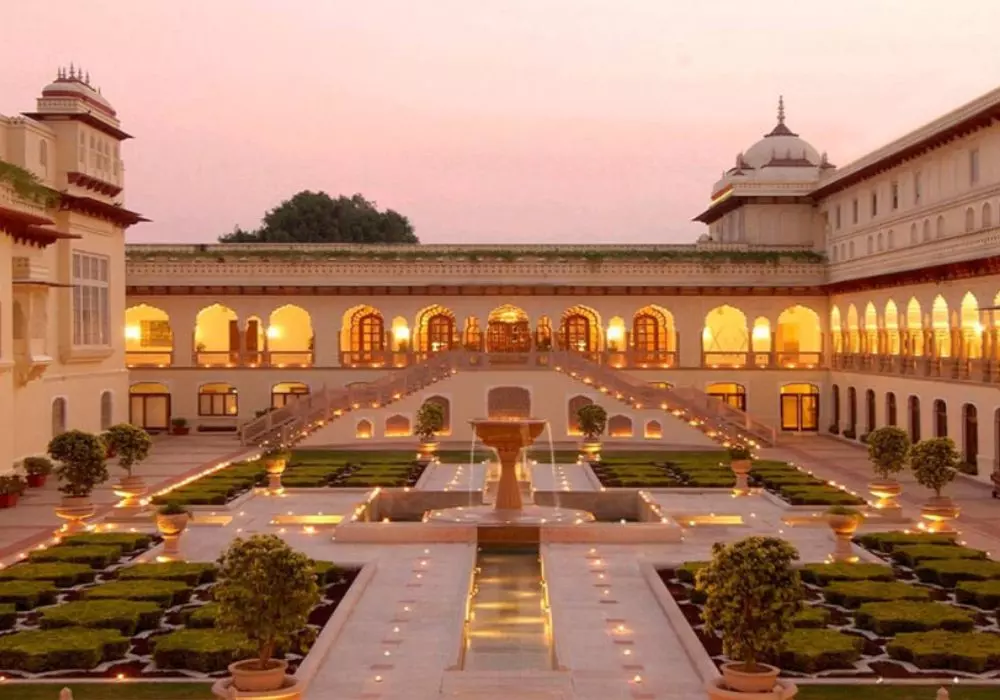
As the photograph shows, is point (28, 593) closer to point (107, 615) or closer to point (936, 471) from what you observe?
point (107, 615)

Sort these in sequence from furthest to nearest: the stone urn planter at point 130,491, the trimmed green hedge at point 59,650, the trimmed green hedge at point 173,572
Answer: the stone urn planter at point 130,491, the trimmed green hedge at point 173,572, the trimmed green hedge at point 59,650

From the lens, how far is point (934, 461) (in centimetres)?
2573

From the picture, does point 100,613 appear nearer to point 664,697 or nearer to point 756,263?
point 664,697

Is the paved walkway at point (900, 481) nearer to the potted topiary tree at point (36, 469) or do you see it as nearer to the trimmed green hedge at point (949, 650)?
the trimmed green hedge at point (949, 650)

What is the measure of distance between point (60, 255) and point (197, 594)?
22522 mm

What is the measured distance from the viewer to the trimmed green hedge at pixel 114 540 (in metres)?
23.3

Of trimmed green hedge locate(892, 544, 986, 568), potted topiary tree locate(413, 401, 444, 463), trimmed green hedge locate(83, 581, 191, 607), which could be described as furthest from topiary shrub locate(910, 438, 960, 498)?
potted topiary tree locate(413, 401, 444, 463)

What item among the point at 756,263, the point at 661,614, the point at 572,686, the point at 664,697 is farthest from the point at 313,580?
the point at 756,263

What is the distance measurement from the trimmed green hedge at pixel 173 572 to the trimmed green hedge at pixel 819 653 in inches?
379

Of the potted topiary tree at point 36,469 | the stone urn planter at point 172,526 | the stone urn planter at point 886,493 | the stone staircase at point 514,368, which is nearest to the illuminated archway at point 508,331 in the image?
the stone staircase at point 514,368

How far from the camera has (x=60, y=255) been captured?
39.0 meters

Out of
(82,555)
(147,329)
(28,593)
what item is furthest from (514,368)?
(28,593)

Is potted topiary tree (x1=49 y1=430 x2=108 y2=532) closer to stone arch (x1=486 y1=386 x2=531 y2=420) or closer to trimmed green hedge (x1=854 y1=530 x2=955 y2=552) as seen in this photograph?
trimmed green hedge (x1=854 y1=530 x2=955 y2=552)

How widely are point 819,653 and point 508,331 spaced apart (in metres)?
40.3
